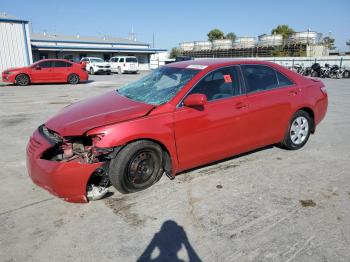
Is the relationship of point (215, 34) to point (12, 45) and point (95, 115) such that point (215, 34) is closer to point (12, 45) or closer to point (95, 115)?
point (12, 45)

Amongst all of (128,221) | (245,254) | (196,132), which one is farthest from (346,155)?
(128,221)

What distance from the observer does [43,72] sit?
1795 centimetres

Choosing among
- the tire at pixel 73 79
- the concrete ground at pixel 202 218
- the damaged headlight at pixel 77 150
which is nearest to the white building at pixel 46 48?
the tire at pixel 73 79

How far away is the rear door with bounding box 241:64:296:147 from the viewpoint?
452cm

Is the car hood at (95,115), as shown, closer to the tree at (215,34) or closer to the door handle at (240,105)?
the door handle at (240,105)

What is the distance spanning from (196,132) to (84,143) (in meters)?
1.41

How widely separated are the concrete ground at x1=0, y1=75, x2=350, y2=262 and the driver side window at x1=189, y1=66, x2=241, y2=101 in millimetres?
1119

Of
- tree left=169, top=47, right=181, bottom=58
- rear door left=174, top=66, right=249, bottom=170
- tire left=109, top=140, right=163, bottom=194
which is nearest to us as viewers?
tire left=109, top=140, right=163, bottom=194

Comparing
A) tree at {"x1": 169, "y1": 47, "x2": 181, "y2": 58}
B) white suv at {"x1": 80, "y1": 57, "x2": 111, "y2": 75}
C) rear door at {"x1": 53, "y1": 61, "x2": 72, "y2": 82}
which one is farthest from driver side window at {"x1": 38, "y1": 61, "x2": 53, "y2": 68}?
tree at {"x1": 169, "y1": 47, "x2": 181, "y2": 58}

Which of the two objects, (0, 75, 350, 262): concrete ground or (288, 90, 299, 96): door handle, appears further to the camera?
(288, 90, 299, 96): door handle

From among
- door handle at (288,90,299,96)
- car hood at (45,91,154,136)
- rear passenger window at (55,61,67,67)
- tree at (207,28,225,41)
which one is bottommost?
car hood at (45,91,154,136)

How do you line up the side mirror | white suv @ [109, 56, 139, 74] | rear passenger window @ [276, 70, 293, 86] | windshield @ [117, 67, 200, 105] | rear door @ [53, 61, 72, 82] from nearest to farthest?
the side mirror, windshield @ [117, 67, 200, 105], rear passenger window @ [276, 70, 293, 86], rear door @ [53, 61, 72, 82], white suv @ [109, 56, 139, 74]

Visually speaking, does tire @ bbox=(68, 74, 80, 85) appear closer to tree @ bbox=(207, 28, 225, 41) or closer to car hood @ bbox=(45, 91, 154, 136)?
car hood @ bbox=(45, 91, 154, 136)

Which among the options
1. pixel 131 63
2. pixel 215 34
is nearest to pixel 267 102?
pixel 131 63
